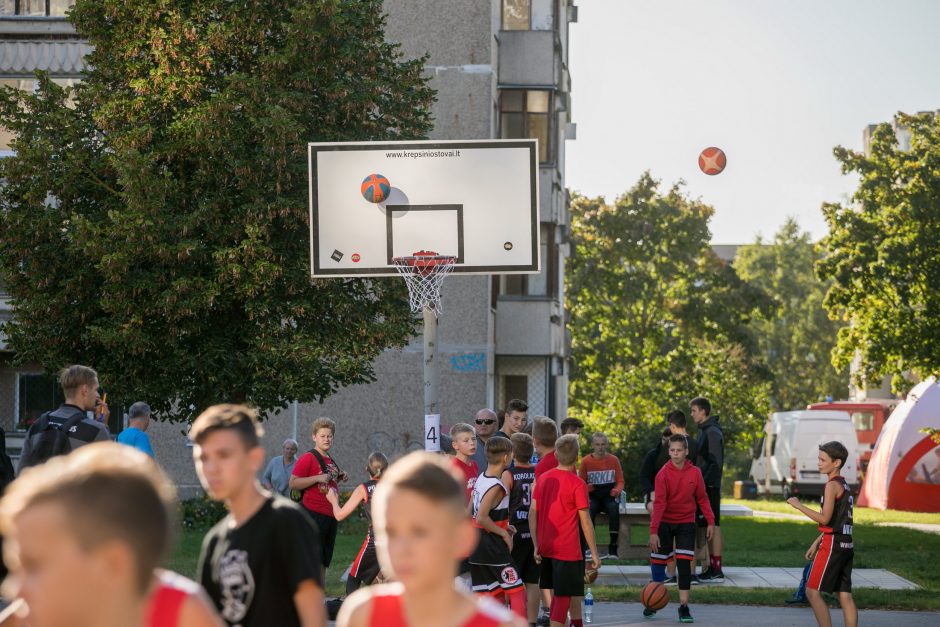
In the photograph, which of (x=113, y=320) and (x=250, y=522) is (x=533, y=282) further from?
(x=250, y=522)

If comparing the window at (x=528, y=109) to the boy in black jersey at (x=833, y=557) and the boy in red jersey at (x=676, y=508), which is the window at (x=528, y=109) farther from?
the boy in black jersey at (x=833, y=557)

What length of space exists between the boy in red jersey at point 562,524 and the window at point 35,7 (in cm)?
2148

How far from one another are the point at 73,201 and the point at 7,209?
1.01 metres

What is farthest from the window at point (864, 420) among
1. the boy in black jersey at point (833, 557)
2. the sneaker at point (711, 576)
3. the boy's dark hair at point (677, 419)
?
the boy in black jersey at point (833, 557)

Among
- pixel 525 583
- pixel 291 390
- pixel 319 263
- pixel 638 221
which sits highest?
pixel 638 221

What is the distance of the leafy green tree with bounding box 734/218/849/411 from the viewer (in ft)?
263

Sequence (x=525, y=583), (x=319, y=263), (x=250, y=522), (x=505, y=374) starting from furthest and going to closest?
(x=505, y=374), (x=319, y=263), (x=525, y=583), (x=250, y=522)

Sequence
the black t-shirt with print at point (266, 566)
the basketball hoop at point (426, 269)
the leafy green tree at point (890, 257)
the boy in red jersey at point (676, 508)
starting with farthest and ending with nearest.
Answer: the leafy green tree at point (890, 257), the basketball hoop at point (426, 269), the boy in red jersey at point (676, 508), the black t-shirt with print at point (266, 566)

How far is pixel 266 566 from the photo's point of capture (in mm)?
4973

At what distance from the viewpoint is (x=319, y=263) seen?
54.6 ft

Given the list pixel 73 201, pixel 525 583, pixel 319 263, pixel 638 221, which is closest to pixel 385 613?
pixel 525 583

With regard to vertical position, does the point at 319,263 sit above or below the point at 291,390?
above

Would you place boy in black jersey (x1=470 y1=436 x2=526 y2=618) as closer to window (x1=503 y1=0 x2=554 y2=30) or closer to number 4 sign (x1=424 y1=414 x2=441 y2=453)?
number 4 sign (x1=424 y1=414 x2=441 y2=453)

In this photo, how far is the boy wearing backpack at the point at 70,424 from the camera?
9.81 meters
